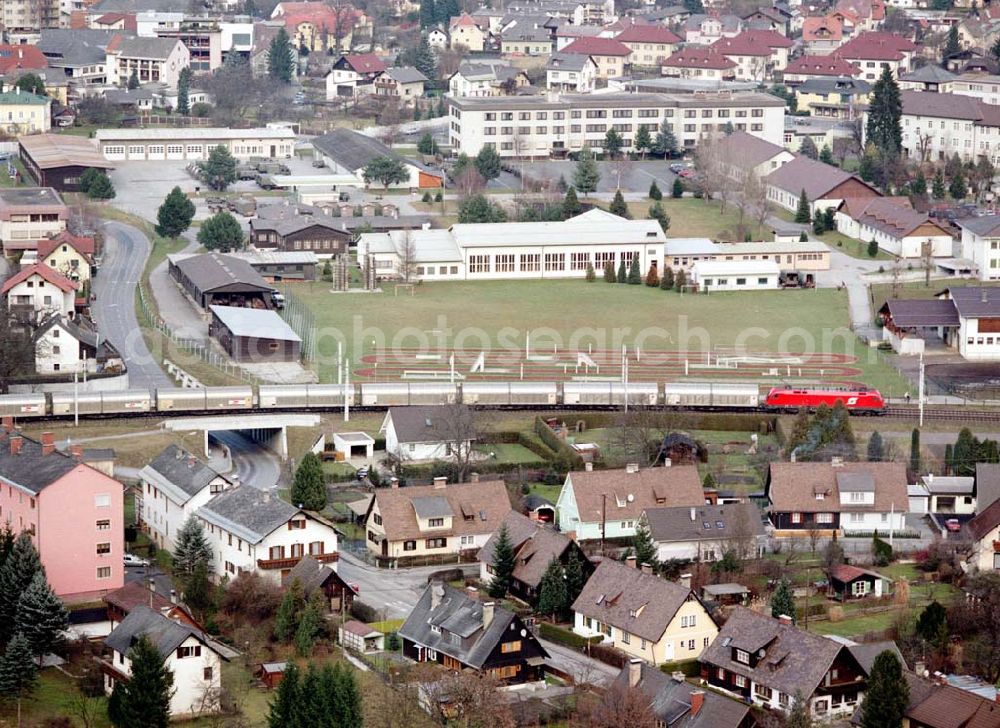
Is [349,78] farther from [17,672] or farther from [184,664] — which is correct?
[184,664]

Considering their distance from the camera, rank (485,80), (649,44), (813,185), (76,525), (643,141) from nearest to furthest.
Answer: (76,525), (813,185), (643,141), (485,80), (649,44)

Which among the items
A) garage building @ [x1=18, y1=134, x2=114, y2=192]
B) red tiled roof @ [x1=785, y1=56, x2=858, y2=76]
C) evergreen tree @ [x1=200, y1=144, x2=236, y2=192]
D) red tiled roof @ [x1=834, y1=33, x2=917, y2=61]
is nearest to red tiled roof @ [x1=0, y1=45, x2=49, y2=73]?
garage building @ [x1=18, y1=134, x2=114, y2=192]

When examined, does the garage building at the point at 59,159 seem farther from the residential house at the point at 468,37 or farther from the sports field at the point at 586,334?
the residential house at the point at 468,37

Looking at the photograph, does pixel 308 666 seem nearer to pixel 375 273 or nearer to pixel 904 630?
pixel 904 630

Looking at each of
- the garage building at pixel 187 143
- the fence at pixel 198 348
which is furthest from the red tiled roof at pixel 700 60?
the fence at pixel 198 348

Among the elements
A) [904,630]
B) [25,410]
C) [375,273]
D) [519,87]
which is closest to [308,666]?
[904,630]

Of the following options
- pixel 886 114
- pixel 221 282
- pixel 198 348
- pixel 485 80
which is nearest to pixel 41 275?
pixel 198 348

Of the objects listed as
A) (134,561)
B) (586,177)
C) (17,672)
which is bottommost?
(586,177)
